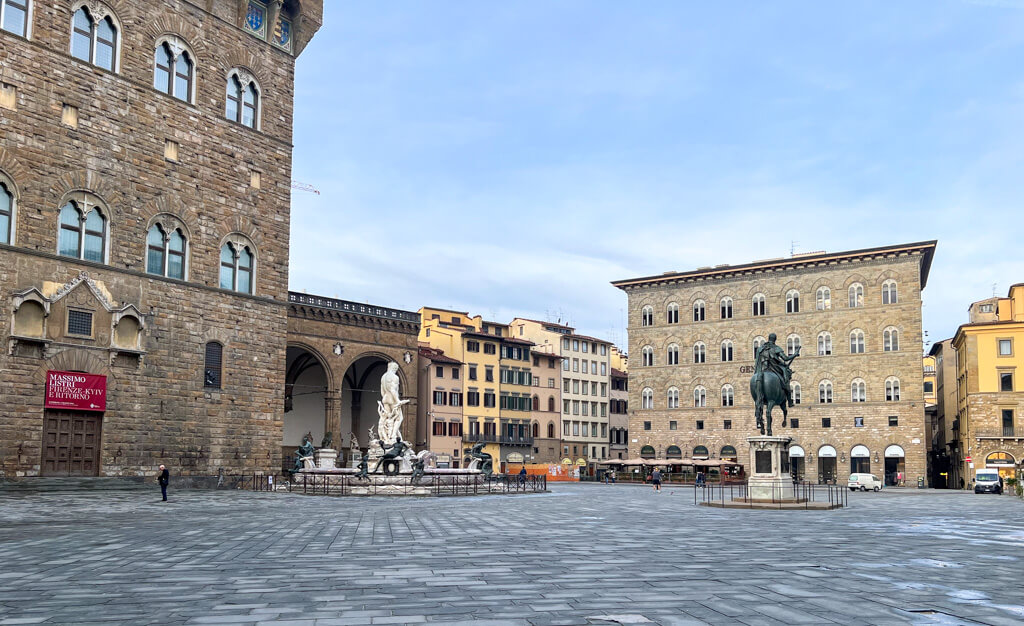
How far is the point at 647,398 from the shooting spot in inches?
2926

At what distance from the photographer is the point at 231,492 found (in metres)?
33.4

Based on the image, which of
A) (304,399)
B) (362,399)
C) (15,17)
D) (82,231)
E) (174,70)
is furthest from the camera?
(362,399)

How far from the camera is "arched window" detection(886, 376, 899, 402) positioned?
63812 millimetres

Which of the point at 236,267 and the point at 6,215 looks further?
the point at 236,267

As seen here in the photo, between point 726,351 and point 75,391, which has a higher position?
Result: point 726,351

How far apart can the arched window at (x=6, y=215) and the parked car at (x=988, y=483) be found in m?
48.7

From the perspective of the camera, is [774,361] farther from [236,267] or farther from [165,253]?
[165,253]

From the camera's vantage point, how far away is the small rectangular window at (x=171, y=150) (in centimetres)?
3484

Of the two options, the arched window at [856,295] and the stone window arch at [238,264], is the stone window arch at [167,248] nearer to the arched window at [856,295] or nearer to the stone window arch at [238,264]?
the stone window arch at [238,264]

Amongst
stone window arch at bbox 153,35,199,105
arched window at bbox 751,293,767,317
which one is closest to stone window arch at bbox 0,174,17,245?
stone window arch at bbox 153,35,199,105

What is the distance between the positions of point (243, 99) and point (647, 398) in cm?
4565

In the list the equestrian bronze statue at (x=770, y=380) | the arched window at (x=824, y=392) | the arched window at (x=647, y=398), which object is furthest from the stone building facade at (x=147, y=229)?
the arched window at (x=824, y=392)

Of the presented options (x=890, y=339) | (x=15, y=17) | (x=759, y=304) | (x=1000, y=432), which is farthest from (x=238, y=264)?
(x=1000, y=432)

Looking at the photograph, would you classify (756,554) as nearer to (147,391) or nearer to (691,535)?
(691,535)
